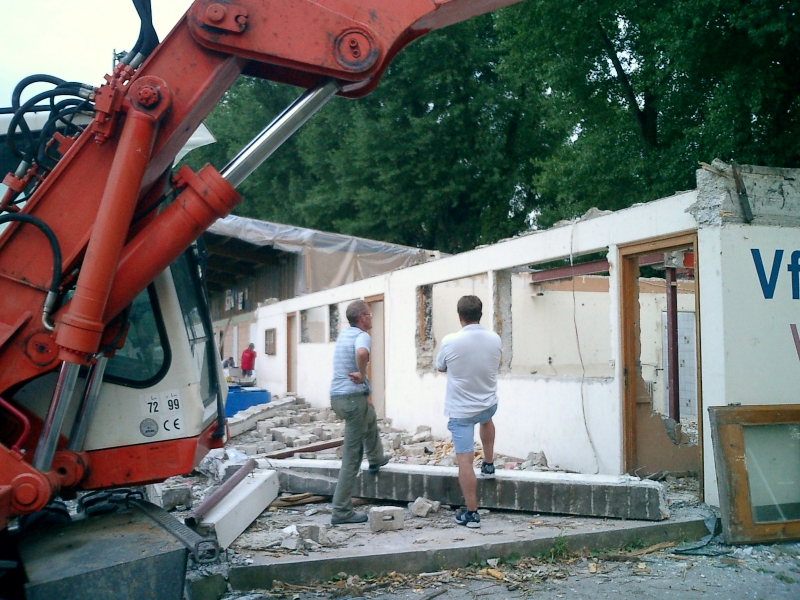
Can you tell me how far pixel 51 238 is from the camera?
3.36m

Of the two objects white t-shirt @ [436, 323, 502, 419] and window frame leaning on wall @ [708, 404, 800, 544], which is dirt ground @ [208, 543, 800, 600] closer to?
window frame leaning on wall @ [708, 404, 800, 544]

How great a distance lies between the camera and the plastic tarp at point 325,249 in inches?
924

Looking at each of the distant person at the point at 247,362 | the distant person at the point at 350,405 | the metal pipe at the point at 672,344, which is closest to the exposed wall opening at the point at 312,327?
the distant person at the point at 247,362

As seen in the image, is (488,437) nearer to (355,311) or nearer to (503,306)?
(355,311)

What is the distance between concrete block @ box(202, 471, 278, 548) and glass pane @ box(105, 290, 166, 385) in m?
1.82

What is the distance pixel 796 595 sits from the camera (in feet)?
15.4

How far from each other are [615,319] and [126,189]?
18.3 ft

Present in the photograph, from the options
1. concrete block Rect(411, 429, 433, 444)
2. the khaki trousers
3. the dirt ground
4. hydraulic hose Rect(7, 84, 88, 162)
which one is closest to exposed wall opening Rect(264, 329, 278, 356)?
concrete block Rect(411, 429, 433, 444)

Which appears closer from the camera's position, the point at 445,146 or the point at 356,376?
the point at 356,376

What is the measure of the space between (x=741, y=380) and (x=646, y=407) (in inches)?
58.9

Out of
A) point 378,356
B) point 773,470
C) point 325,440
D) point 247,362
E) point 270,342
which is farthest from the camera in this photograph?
point 247,362

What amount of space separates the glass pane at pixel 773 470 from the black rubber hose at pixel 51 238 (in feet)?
16.2

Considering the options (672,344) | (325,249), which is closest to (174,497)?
(672,344)

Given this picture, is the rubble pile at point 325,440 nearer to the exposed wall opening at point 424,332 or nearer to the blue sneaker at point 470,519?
the exposed wall opening at point 424,332
